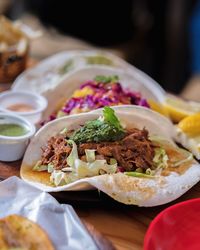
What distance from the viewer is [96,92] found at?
76.0 inches

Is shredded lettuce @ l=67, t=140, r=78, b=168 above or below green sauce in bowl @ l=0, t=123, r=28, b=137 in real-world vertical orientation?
above

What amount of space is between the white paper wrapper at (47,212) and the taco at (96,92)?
0.42 m

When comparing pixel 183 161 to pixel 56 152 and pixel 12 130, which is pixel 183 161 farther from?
pixel 12 130

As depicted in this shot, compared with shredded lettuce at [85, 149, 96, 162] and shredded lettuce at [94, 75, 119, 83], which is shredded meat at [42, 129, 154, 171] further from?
shredded lettuce at [94, 75, 119, 83]

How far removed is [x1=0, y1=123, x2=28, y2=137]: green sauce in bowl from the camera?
5.68 ft

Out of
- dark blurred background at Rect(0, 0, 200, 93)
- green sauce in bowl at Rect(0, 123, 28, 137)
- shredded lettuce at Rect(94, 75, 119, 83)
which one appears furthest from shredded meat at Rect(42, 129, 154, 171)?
dark blurred background at Rect(0, 0, 200, 93)

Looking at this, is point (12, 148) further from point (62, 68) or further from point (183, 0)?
point (183, 0)

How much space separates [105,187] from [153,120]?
0.38 meters

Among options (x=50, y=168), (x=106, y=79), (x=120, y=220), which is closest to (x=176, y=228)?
(x=120, y=220)

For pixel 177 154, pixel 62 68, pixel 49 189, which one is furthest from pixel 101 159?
pixel 62 68

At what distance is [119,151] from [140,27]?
2664mm

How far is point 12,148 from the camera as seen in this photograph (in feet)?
5.52

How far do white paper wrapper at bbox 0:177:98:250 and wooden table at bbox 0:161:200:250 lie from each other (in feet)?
0.23

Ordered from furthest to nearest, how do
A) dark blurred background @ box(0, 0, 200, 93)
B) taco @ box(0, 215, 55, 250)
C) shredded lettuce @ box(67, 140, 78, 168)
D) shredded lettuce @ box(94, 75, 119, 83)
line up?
dark blurred background @ box(0, 0, 200, 93)
shredded lettuce @ box(94, 75, 119, 83)
shredded lettuce @ box(67, 140, 78, 168)
taco @ box(0, 215, 55, 250)
